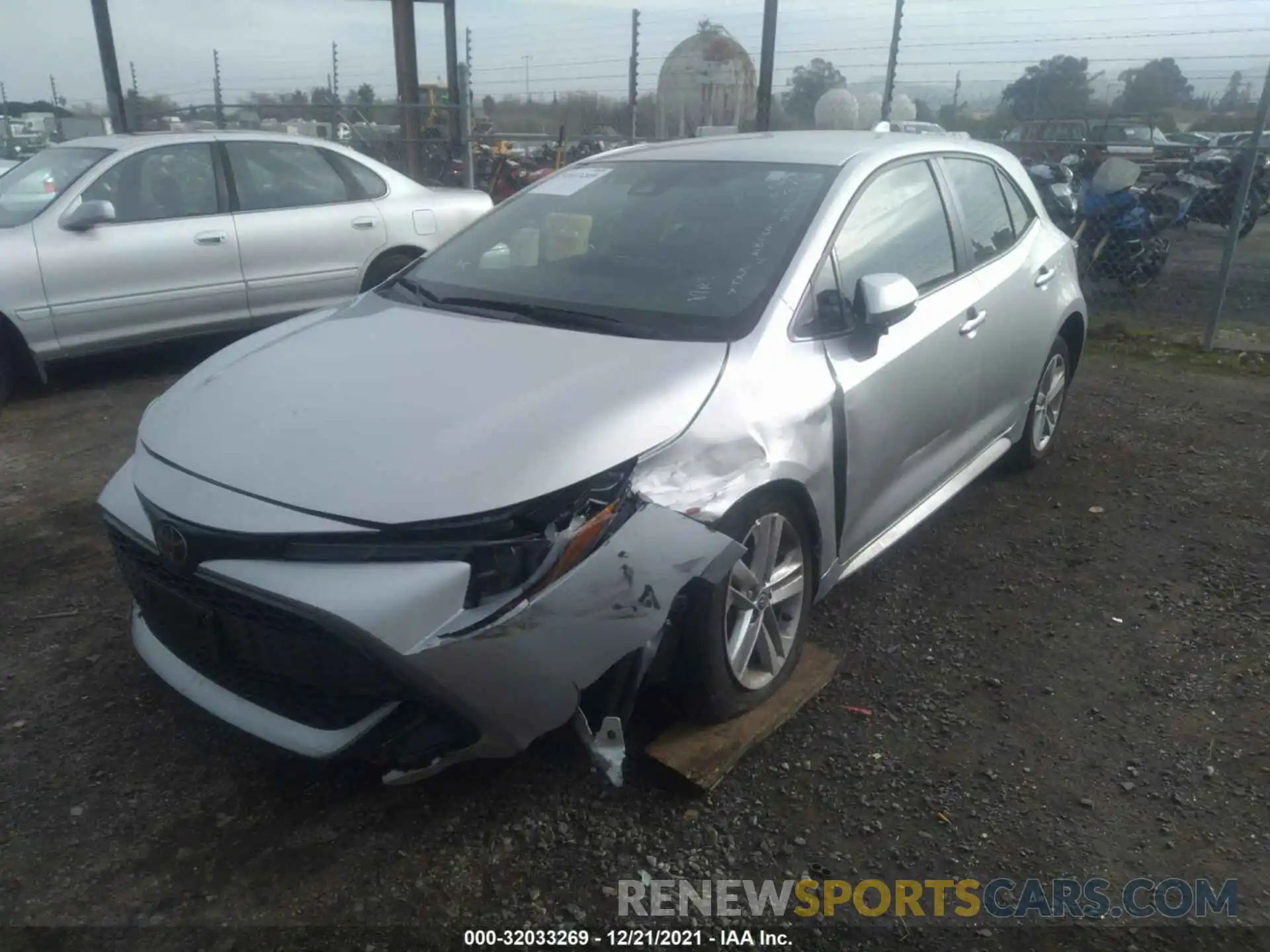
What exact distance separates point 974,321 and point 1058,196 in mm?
6037

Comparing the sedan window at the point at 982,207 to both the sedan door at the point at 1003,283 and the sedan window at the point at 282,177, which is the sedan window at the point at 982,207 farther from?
the sedan window at the point at 282,177

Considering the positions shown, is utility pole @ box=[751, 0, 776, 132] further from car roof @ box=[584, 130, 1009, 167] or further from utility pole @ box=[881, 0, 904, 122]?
car roof @ box=[584, 130, 1009, 167]

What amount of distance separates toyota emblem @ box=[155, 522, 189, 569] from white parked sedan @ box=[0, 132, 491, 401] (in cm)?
422

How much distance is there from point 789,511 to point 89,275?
4932 millimetres

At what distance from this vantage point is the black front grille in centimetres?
222

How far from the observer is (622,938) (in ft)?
7.27

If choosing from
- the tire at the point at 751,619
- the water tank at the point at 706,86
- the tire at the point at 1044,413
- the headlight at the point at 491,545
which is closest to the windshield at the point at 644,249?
the tire at the point at 751,619

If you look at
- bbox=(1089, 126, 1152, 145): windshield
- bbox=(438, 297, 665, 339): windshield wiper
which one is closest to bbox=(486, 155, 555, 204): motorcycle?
bbox=(1089, 126, 1152, 145): windshield

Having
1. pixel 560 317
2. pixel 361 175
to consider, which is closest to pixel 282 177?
pixel 361 175

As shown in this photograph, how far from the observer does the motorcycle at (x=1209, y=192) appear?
395 inches

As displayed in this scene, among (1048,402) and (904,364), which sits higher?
(904,364)

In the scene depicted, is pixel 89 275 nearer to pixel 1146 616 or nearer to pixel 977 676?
pixel 977 676

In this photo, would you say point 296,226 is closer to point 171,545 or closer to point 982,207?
point 982,207

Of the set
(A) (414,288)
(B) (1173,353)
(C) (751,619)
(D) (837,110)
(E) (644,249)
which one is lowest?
(B) (1173,353)
